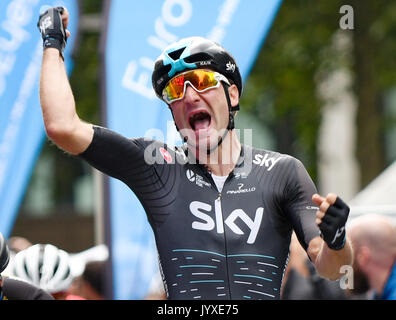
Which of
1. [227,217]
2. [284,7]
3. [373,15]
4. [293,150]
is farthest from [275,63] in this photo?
[227,217]

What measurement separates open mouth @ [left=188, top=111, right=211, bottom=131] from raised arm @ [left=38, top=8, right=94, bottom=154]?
46 cm

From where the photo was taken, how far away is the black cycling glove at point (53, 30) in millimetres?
3141

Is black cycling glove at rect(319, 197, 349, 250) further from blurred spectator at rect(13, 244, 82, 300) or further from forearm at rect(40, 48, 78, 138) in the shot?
blurred spectator at rect(13, 244, 82, 300)

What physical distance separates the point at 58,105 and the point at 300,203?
3.39 ft

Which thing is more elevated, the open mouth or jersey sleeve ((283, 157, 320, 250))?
the open mouth

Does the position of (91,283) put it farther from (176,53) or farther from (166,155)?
(176,53)

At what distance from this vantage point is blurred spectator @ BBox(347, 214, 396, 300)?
207 inches

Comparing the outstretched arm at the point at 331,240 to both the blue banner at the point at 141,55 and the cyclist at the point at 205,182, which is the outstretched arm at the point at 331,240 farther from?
the blue banner at the point at 141,55

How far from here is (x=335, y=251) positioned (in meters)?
2.95

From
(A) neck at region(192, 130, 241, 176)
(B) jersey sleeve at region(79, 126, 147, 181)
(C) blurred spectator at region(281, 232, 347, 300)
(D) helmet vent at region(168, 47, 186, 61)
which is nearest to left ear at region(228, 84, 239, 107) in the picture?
(A) neck at region(192, 130, 241, 176)

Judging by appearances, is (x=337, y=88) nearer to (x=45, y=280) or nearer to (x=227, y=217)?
(x=45, y=280)

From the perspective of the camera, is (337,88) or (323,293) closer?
(323,293)

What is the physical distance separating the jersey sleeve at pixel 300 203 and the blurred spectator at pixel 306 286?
289cm

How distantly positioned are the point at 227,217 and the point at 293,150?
14.5 m
